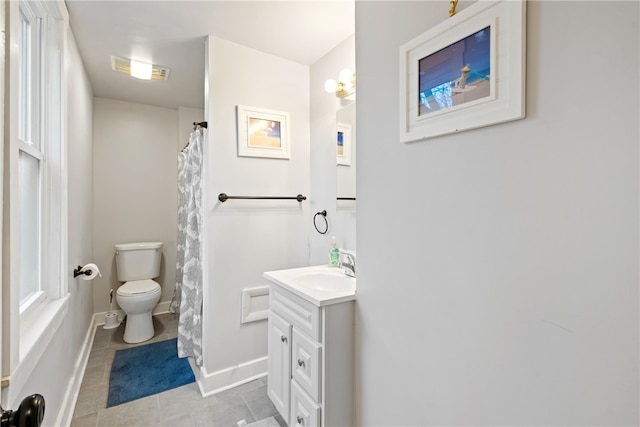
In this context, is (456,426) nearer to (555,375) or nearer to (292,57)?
(555,375)

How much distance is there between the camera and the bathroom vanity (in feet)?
4.39

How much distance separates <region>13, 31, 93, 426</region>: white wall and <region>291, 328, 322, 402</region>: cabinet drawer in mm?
990

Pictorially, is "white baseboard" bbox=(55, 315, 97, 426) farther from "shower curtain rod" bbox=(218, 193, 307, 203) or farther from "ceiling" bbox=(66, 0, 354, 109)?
"ceiling" bbox=(66, 0, 354, 109)

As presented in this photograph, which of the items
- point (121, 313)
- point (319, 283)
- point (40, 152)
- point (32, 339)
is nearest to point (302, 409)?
point (319, 283)

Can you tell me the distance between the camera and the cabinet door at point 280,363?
1569 mm

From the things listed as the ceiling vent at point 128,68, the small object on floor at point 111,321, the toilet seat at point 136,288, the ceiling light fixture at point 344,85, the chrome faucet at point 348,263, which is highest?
the ceiling vent at point 128,68

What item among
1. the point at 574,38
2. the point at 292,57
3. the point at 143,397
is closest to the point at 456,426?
the point at 574,38

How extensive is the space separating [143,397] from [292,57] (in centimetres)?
250

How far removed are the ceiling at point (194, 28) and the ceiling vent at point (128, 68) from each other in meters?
0.04

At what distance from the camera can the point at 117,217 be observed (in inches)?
127

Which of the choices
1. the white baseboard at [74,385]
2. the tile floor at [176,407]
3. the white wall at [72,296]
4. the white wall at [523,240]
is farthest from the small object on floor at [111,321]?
the white wall at [523,240]

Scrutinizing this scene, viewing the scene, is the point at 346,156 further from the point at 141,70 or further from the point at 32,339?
the point at 141,70

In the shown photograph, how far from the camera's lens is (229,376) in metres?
2.12

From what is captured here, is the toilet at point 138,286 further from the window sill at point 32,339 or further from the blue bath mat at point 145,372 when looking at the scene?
the window sill at point 32,339
